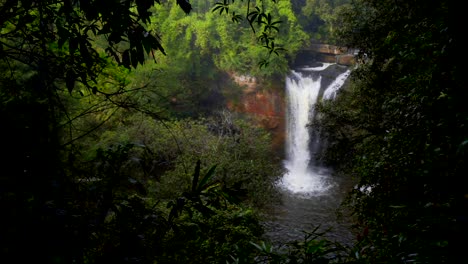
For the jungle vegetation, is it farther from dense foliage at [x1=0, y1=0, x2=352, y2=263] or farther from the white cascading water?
the white cascading water

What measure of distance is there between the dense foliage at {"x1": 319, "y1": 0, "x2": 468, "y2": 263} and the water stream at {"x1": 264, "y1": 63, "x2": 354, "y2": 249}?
5.90m

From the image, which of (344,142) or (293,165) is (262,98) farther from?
(344,142)

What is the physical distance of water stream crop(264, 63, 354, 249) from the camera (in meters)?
11.5

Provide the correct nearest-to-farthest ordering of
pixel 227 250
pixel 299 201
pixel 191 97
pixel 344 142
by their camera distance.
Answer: pixel 227 250, pixel 344 142, pixel 299 201, pixel 191 97

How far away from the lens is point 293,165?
18750 millimetres

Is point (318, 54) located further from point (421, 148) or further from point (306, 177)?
point (421, 148)

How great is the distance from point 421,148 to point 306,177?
15.1 meters

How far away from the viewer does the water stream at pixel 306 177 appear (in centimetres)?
→ 1155

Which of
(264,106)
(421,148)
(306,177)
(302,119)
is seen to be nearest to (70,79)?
(421,148)

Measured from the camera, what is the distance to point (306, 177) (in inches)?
679

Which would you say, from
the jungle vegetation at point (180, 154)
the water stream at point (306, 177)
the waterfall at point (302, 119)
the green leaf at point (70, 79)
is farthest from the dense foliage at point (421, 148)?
the waterfall at point (302, 119)

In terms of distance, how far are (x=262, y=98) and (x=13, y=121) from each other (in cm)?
1825

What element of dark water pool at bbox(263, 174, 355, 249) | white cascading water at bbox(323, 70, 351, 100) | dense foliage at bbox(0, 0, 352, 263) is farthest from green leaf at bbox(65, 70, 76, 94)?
white cascading water at bbox(323, 70, 351, 100)

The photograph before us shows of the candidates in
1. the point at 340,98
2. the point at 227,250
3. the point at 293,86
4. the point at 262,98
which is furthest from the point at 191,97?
the point at 227,250
